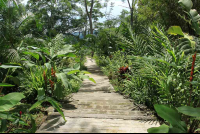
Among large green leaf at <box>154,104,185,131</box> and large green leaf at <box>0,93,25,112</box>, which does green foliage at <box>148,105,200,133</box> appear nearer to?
large green leaf at <box>154,104,185,131</box>

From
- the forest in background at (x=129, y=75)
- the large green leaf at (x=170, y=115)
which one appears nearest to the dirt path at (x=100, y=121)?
the forest in background at (x=129, y=75)

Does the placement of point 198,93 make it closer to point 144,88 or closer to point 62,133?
point 144,88

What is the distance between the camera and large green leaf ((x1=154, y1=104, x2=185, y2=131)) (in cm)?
177

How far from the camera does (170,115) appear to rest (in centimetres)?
183

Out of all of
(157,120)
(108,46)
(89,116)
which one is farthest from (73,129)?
(108,46)

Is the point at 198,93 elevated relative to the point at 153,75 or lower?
lower

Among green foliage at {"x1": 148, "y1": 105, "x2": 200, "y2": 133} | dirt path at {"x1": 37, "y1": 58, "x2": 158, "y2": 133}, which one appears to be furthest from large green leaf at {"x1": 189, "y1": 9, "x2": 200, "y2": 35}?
dirt path at {"x1": 37, "y1": 58, "x2": 158, "y2": 133}

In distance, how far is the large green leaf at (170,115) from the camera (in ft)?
5.81

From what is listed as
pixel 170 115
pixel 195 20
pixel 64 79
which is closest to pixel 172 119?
pixel 170 115

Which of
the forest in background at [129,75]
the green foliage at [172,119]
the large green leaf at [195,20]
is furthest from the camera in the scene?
the large green leaf at [195,20]

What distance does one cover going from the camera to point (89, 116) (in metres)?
2.54

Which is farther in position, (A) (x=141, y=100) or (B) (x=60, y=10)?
(B) (x=60, y=10)

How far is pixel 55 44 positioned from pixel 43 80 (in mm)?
1484

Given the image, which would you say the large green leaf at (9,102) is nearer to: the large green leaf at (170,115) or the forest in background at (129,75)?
the forest in background at (129,75)
